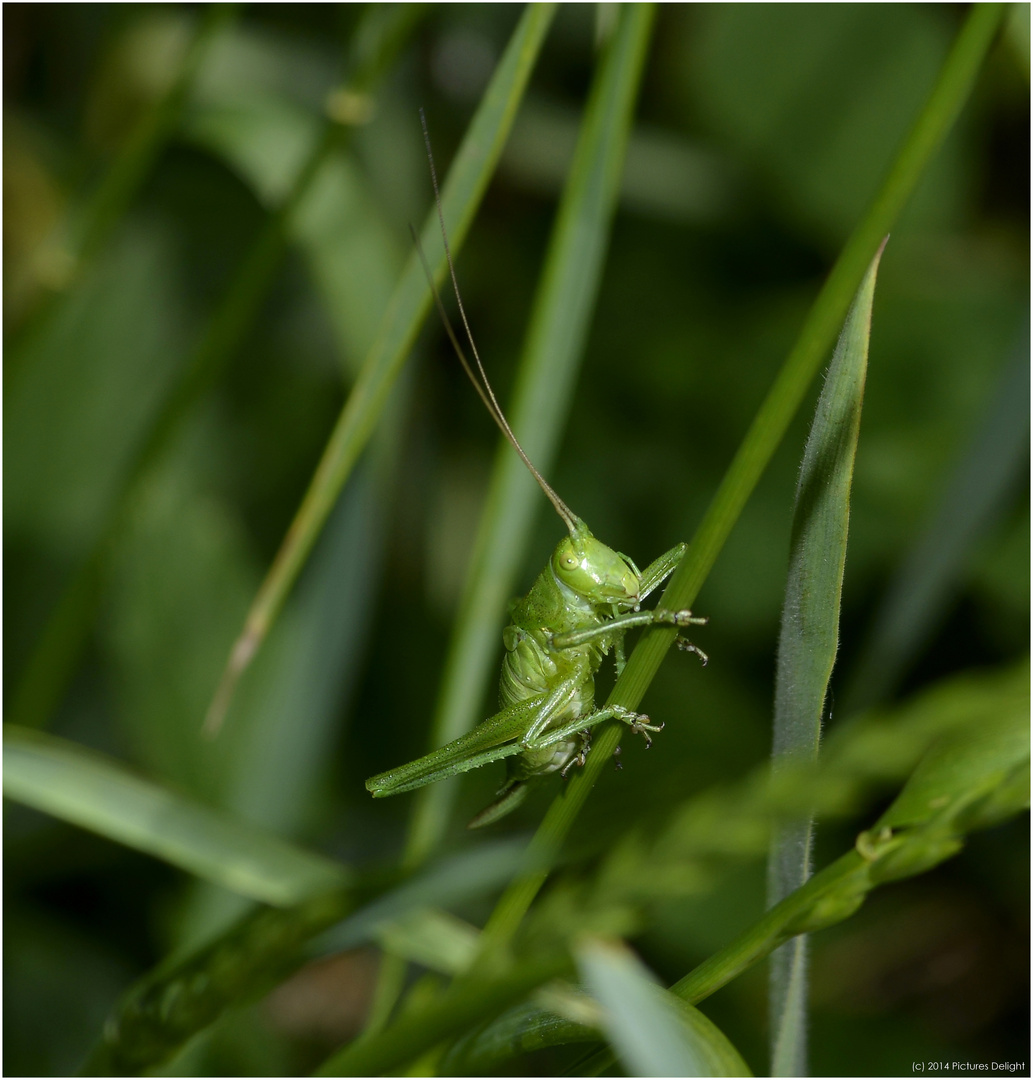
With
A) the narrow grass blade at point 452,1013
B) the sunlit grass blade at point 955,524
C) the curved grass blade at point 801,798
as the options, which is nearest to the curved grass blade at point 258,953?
the narrow grass blade at point 452,1013

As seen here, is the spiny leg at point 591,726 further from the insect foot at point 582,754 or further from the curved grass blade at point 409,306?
the curved grass blade at point 409,306

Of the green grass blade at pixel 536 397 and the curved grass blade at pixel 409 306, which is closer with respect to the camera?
the curved grass blade at pixel 409 306

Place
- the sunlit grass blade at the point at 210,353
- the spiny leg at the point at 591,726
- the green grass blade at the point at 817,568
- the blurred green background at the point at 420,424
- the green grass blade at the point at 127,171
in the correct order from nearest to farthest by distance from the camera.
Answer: the green grass blade at the point at 817,568 < the spiny leg at the point at 591,726 < the sunlit grass blade at the point at 210,353 < the green grass blade at the point at 127,171 < the blurred green background at the point at 420,424

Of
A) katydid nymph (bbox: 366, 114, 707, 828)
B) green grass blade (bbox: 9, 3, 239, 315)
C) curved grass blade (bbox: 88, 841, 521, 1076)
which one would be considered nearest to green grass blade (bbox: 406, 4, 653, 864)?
katydid nymph (bbox: 366, 114, 707, 828)

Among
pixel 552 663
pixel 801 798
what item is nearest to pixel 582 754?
pixel 552 663

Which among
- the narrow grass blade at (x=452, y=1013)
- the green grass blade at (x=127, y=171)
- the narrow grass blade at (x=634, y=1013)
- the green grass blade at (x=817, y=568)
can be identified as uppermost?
the green grass blade at (x=127, y=171)

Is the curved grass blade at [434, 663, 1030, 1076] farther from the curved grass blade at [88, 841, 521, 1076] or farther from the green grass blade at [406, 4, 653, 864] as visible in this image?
the green grass blade at [406, 4, 653, 864]
